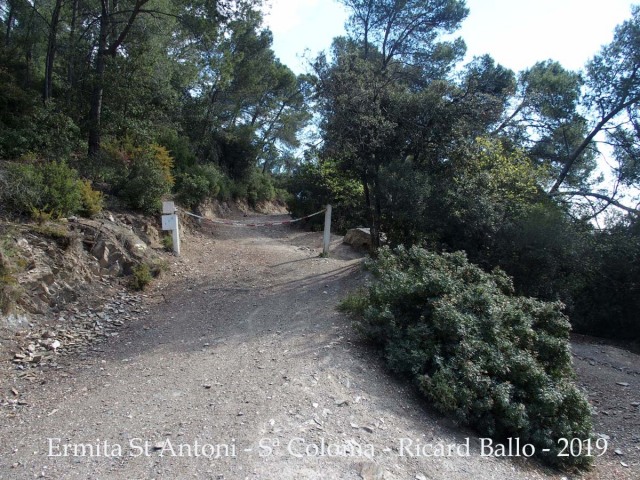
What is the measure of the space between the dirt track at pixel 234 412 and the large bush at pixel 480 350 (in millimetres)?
295

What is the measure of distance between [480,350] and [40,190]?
6.73m

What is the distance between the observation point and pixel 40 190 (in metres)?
6.21

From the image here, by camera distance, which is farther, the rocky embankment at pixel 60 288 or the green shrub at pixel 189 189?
the green shrub at pixel 189 189

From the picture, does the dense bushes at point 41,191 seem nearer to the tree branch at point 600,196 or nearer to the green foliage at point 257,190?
the tree branch at point 600,196

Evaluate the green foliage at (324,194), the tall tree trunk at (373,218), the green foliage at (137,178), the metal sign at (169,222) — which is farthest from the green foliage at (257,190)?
the metal sign at (169,222)

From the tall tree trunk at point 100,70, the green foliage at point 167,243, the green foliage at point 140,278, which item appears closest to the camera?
the green foliage at point 140,278

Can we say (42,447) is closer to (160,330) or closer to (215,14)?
(160,330)

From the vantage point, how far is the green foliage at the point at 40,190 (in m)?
5.93

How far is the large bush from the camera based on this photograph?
4.21 metres

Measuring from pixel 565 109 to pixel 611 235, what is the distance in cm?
748

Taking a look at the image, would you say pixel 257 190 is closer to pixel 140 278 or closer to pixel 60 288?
pixel 140 278

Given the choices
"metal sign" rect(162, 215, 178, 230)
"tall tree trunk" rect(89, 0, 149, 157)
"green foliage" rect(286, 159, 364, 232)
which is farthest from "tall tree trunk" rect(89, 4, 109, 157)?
"green foliage" rect(286, 159, 364, 232)

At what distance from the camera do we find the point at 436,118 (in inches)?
351

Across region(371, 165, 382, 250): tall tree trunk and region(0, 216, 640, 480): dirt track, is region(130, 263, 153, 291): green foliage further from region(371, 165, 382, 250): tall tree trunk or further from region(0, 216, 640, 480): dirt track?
region(371, 165, 382, 250): tall tree trunk
